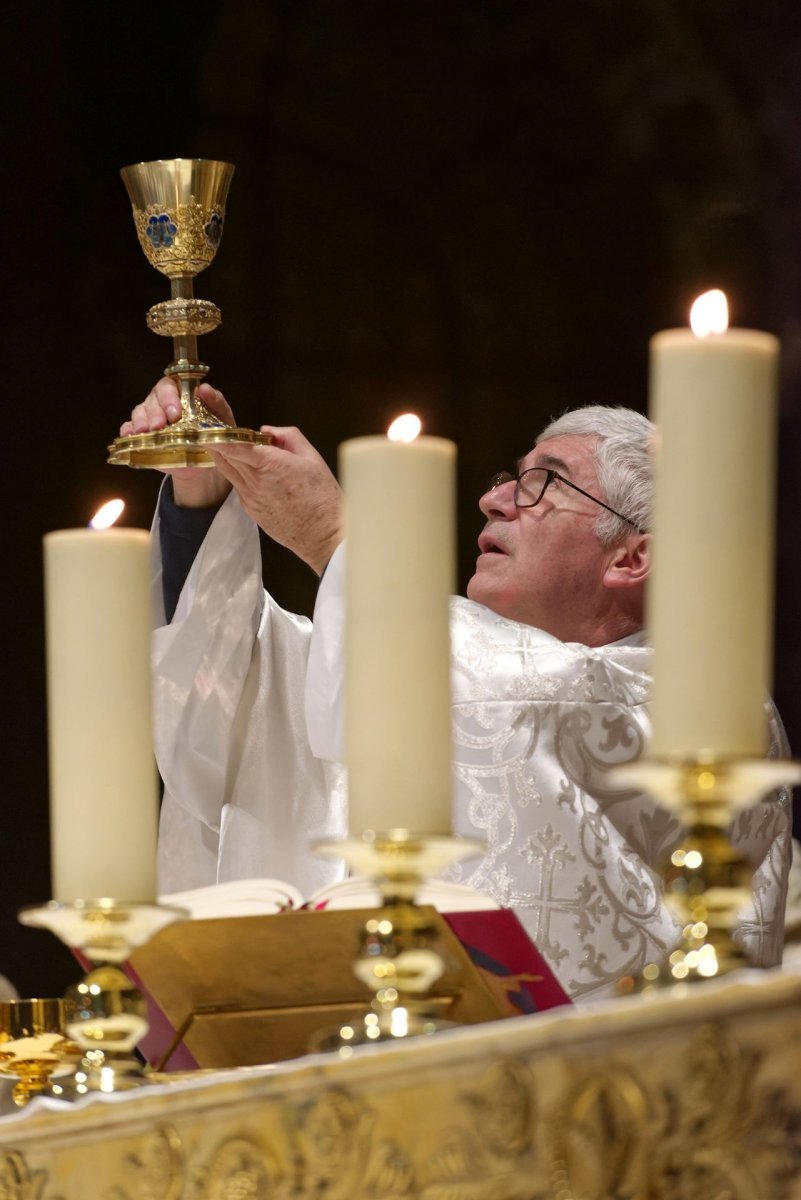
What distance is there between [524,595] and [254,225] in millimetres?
1669

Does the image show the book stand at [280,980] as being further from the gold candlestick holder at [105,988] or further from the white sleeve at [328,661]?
the white sleeve at [328,661]

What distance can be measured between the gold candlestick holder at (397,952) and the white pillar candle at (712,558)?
0.17m

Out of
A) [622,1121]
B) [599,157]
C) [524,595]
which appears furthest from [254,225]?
[622,1121]

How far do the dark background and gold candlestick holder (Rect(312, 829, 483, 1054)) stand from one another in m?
3.27

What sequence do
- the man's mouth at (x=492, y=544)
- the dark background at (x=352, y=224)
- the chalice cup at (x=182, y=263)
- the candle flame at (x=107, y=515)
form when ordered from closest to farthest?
the candle flame at (x=107, y=515), the chalice cup at (x=182, y=263), the man's mouth at (x=492, y=544), the dark background at (x=352, y=224)

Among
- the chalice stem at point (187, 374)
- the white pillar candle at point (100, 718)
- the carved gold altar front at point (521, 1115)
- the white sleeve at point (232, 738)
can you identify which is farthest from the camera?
the white sleeve at point (232, 738)

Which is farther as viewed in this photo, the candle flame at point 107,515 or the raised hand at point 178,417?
the raised hand at point 178,417

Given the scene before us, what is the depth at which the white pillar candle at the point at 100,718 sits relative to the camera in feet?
3.77

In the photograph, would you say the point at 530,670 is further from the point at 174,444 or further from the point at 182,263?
the point at 182,263

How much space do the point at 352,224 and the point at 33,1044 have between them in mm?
3295

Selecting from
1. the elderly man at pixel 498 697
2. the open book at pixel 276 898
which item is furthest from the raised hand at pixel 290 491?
the open book at pixel 276 898

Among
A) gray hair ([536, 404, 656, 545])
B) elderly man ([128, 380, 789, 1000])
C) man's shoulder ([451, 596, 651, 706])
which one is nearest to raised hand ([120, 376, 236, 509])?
elderly man ([128, 380, 789, 1000])

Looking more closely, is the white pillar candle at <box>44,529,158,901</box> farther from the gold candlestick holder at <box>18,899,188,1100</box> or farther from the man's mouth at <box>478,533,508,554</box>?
the man's mouth at <box>478,533,508,554</box>

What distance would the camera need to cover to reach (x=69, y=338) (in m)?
4.50
